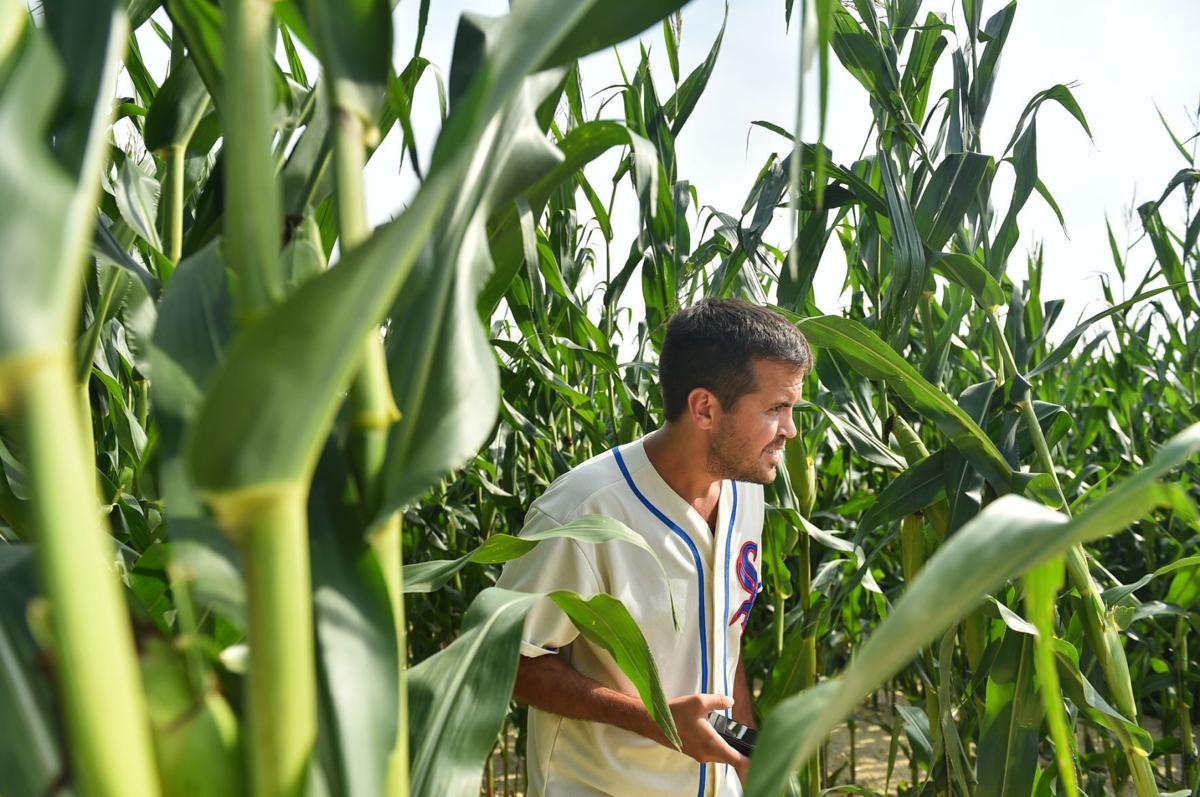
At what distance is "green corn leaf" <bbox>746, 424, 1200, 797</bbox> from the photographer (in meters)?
0.39

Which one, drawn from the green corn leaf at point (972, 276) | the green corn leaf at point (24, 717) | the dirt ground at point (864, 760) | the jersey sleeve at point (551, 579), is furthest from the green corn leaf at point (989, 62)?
the dirt ground at point (864, 760)

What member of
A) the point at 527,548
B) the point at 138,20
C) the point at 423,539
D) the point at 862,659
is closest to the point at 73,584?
the point at 862,659

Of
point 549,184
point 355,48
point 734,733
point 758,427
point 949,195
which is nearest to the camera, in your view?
point 355,48

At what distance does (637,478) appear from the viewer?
5.46 feet

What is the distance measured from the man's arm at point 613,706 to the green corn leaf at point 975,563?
3.31 feet

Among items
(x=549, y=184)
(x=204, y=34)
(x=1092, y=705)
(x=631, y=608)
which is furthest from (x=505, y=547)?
(x=1092, y=705)

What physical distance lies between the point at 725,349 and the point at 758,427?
146 mm

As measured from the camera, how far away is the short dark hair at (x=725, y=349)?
167 cm

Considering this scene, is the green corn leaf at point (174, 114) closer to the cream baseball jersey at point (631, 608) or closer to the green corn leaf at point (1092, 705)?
the cream baseball jersey at point (631, 608)

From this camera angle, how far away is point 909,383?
1.28m

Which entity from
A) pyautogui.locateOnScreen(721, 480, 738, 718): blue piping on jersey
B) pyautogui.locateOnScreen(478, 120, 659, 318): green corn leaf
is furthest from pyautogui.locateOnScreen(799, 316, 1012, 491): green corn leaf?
pyautogui.locateOnScreen(478, 120, 659, 318): green corn leaf

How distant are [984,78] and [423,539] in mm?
2272

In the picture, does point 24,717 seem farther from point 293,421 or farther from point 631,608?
point 631,608

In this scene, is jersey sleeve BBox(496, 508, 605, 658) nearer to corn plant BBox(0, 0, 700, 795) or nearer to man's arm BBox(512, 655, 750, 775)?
man's arm BBox(512, 655, 750, 775)
